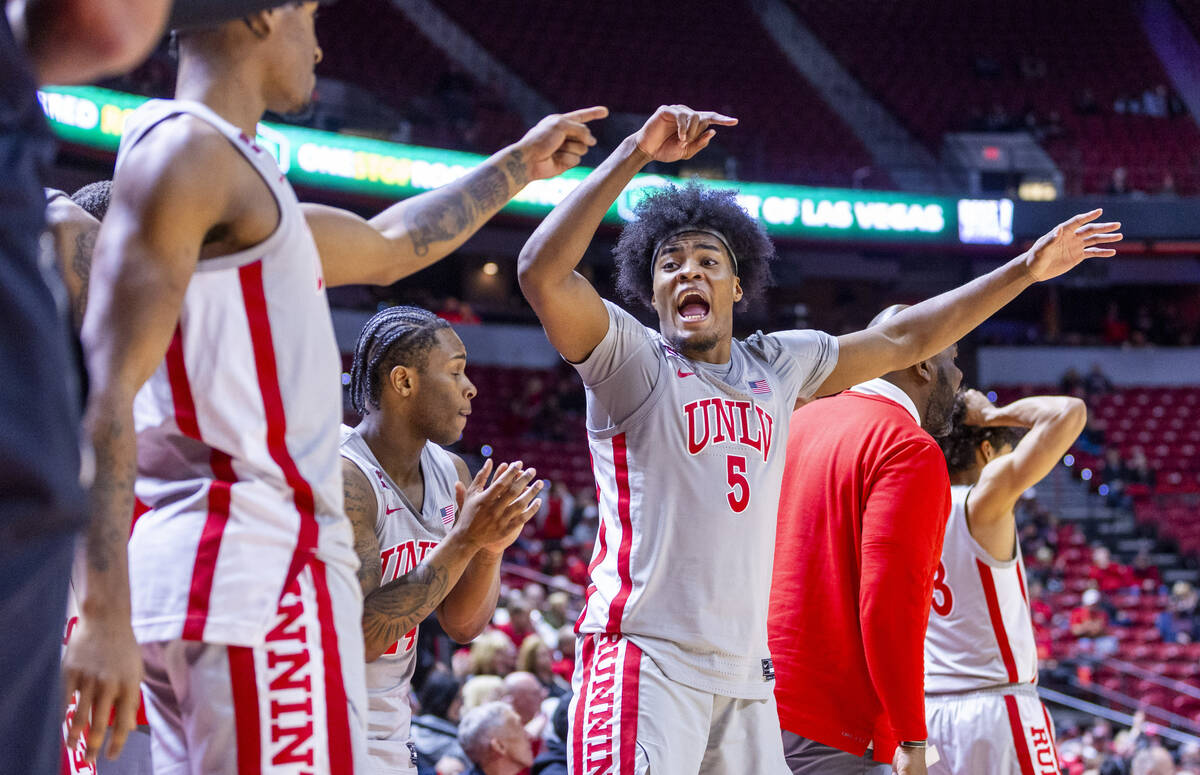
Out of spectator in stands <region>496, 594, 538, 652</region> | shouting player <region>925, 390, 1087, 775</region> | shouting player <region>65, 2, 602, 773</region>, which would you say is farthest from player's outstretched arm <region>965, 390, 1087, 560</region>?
spectator in stands <region>496, 594, 538, 652</region>

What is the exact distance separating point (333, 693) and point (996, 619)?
3.03 metres

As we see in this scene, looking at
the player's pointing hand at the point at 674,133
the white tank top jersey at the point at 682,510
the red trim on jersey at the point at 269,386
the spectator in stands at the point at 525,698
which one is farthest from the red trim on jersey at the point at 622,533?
the spectator in stands at the point at 525,698

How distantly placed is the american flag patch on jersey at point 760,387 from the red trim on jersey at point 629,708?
779 millimetres

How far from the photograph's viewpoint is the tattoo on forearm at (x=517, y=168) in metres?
2.49

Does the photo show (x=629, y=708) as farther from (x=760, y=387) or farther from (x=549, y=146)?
(x=549, y=146)

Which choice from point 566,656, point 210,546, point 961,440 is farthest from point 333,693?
point 566,656

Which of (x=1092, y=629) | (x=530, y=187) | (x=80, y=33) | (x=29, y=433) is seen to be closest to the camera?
(x=29, y=433)

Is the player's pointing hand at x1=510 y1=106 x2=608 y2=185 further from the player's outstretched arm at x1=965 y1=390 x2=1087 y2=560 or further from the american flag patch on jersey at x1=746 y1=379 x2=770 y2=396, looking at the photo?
the player's outstretched arm at x1=965 y1=390 x2=1087 y2=560

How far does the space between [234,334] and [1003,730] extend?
3.23 m

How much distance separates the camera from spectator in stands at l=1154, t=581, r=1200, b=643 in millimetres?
14234

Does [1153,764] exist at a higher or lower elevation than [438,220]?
lower

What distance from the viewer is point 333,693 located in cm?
182

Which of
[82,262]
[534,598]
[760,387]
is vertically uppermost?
[82,262]

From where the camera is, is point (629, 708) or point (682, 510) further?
point (682, 510)
